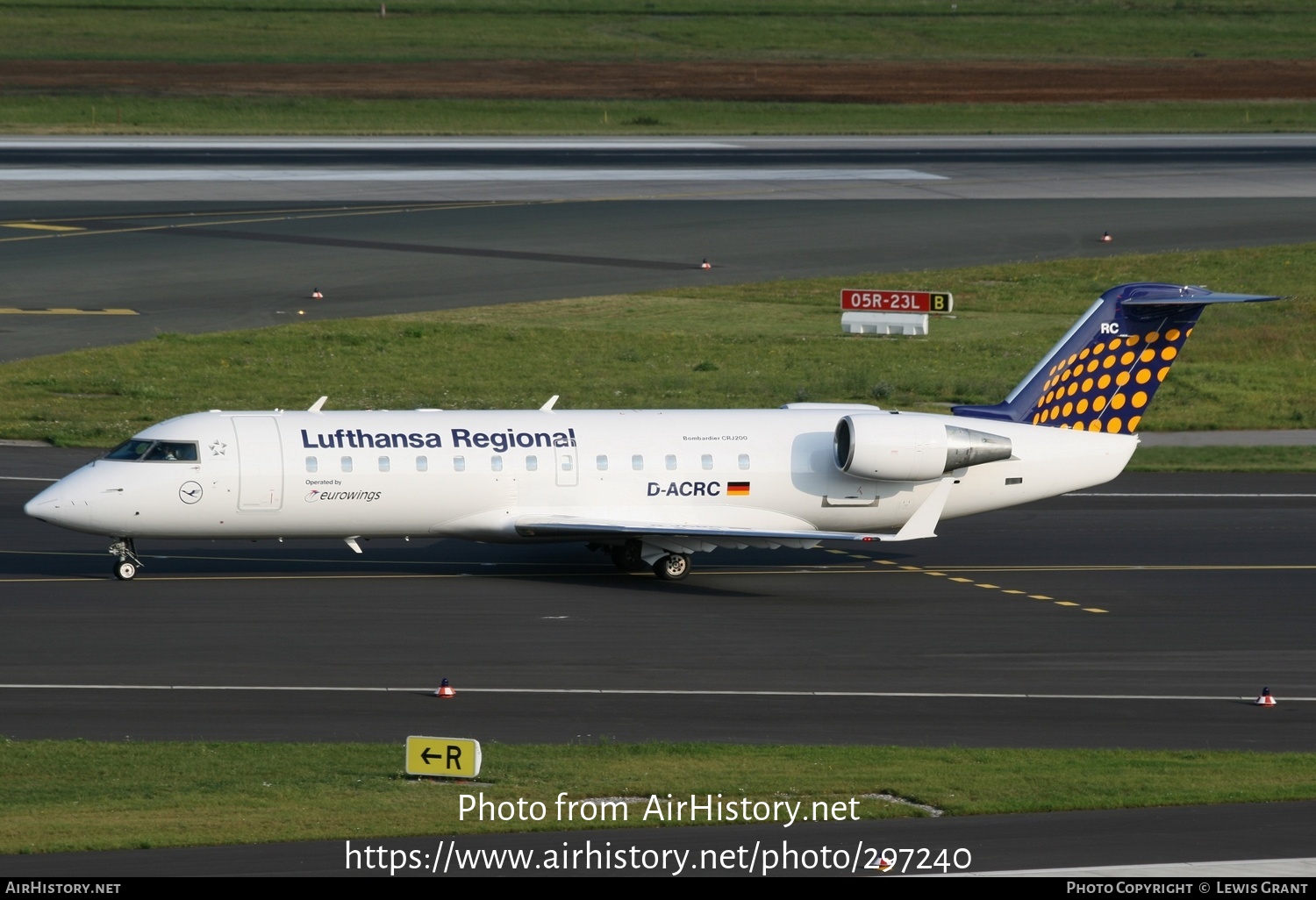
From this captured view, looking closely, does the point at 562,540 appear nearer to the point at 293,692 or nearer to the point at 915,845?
the point at 293,692

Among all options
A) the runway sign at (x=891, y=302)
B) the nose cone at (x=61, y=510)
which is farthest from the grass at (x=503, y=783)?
the runway sign at (x=891, y=302)

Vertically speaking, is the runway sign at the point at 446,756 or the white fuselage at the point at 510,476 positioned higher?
the white fuselage at the point at 510,476

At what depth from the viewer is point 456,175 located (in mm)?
82062

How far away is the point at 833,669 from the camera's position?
27.6 m

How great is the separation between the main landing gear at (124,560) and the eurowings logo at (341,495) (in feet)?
11.9

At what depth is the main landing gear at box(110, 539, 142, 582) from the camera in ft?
108

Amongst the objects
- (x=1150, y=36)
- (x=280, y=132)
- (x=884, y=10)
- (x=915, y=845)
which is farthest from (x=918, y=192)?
(x=884, y=10)

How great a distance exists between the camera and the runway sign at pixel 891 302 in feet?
187

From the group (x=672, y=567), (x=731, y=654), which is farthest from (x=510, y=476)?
(x=731, y=654)

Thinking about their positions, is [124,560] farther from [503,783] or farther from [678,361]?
[678,361]

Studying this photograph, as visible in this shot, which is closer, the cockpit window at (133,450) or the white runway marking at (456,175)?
the cockpit window at (133,450)

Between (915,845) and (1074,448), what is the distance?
18637 mm

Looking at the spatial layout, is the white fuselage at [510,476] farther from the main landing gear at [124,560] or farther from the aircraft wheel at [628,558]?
the aircraft wheel at [628,558]

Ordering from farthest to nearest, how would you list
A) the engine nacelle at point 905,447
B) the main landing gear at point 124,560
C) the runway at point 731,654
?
the engine nacelle at point 905,447 < the main landing gear at point 124,560 < the runway at point 731,654
